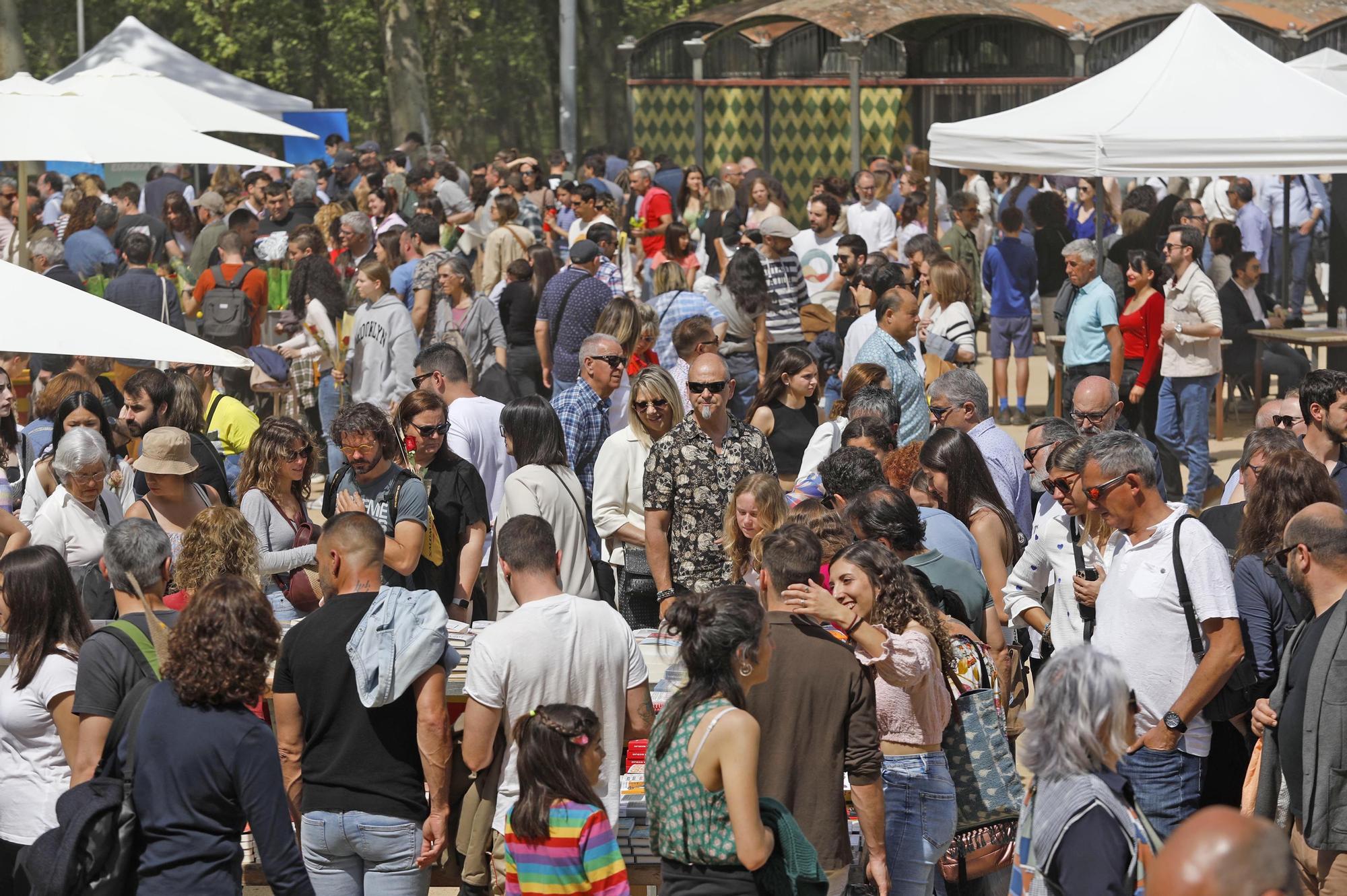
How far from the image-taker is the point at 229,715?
13.9ft

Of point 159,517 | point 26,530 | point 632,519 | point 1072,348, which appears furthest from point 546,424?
point 1072,348

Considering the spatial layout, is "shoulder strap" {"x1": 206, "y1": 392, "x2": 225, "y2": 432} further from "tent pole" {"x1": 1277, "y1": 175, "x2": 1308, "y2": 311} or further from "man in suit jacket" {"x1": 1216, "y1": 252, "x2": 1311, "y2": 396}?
"tent pole" {"x1": 1277, "y1": 175, "x2": 1308, "y2": 311}

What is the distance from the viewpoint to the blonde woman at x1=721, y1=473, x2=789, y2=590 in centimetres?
621

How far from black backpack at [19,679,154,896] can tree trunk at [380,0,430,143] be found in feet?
89.1

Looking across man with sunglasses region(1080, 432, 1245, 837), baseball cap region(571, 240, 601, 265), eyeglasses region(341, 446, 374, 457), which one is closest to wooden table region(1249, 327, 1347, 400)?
baseball cap region(571, 240, 601, 265)

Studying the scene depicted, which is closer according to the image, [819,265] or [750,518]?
[750,518]

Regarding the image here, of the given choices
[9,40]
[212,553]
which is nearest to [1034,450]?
[212,553]

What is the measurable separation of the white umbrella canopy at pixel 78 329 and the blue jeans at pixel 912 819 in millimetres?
3297

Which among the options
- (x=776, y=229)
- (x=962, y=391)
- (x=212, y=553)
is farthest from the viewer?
(x=776, y=229)

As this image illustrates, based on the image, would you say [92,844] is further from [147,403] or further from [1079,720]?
[147,403]

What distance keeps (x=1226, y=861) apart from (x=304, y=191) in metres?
15.4

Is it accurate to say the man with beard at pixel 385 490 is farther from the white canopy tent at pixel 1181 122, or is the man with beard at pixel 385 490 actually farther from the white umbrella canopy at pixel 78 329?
the white canopy tent at pixel 1181 122

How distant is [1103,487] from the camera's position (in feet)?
17.4

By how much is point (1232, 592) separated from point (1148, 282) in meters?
6.45
